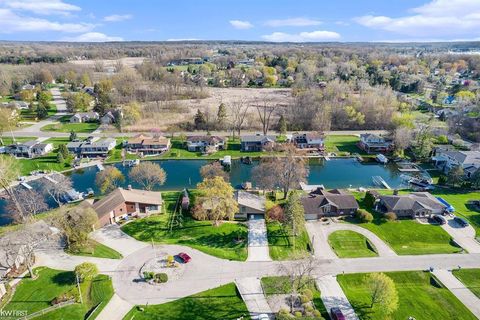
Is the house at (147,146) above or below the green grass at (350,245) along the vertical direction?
above

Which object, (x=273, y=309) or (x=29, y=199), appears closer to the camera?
(x=273, y=309)

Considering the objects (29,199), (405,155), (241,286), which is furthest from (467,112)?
(29,199)

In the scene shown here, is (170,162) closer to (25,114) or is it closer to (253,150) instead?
(253,150)

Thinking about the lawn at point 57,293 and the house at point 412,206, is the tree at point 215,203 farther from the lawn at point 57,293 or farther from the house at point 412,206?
the house at point 412,206

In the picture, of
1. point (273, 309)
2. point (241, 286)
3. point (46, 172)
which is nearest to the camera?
point (273, 309)

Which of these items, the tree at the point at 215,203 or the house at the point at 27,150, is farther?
the house at the point at 27,150

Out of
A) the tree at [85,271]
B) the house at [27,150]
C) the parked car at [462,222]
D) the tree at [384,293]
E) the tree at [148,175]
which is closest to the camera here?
the tree at [384,293]

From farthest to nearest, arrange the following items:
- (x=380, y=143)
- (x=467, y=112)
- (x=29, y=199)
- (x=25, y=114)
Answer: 1. (x=25, y=114)
2. (x=467, y=112)
3. (x=380, y=143)
4. (x=29, y=199)

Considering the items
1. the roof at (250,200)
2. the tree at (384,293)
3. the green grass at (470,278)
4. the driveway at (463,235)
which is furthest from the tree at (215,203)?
the driveway at (463,235)

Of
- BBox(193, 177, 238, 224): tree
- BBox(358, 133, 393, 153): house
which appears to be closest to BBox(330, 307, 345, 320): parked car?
BBox(193, 177, 238, 224): tree
